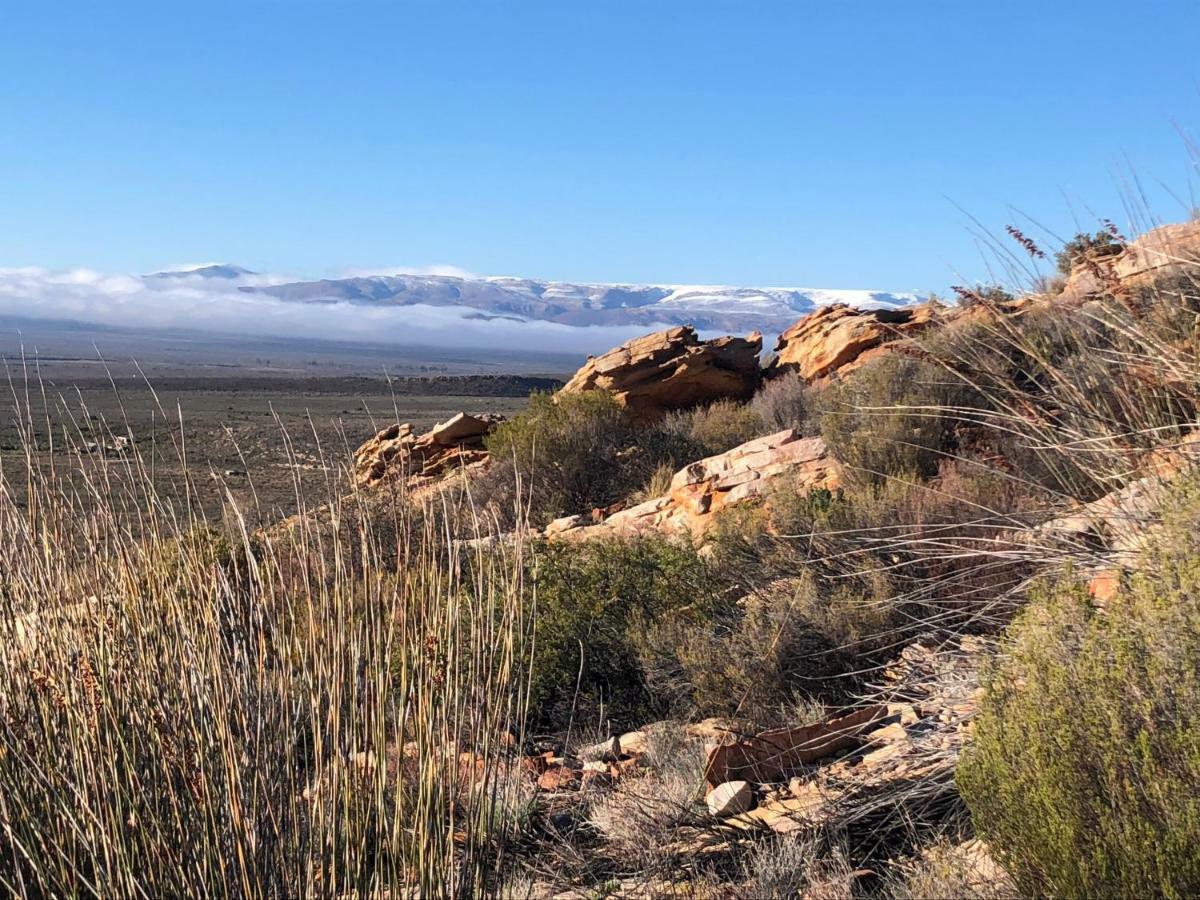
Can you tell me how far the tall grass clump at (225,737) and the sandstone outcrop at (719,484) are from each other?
657 centimetres

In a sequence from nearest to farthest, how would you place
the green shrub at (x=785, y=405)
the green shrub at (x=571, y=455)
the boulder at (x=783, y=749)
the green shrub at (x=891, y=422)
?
the boulder at (x=783, y=749) → the green shrub at (x=891, y=422) → the green shrub at (x=571, y=455) → the green shrub at (x=785, y=405)

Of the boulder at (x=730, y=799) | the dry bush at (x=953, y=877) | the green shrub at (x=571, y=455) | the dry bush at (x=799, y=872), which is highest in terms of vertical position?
the green shrub at (x=571, y=455)

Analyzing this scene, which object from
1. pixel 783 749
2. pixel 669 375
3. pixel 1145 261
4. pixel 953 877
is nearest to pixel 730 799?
pixel 783 749

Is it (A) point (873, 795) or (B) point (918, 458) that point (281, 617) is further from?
(B) point (918, 458)

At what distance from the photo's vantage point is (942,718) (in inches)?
166

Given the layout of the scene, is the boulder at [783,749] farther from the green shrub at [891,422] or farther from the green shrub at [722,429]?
the green shrub at [722,429]

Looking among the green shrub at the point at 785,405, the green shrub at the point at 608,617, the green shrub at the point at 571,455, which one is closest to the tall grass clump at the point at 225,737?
the green shrub at the point at 608,617

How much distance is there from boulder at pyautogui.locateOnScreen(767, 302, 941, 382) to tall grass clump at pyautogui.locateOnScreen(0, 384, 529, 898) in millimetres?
12011

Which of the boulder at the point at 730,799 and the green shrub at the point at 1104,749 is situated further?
the boulder at the point at 730,799

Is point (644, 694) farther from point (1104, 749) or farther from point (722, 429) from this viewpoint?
point (722, 429)

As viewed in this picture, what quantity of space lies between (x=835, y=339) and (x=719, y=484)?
654 centimetres

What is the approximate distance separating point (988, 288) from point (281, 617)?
320 cm

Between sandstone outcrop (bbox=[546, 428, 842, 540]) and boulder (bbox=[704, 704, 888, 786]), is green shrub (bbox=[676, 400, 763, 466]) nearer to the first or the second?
sandstone outcrop (bbox=[546, 428, 842, 540])

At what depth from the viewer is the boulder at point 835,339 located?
601 inches
